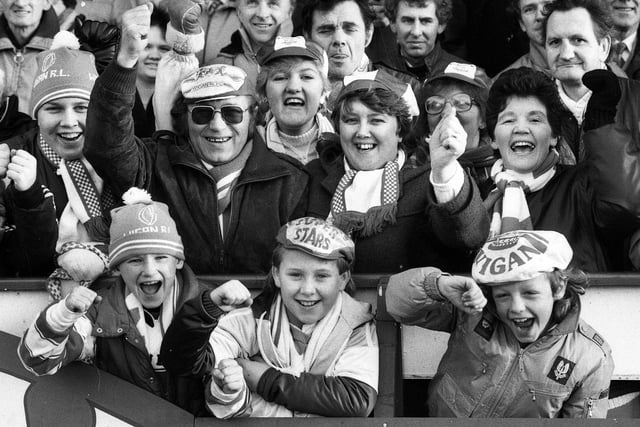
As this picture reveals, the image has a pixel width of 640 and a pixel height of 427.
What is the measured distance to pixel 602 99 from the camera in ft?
21.9

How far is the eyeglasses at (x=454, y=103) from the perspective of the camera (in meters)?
7.80

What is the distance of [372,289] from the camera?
6.67 m

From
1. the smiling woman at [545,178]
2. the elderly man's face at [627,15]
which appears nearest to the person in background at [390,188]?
the smiling woman at [545,178]

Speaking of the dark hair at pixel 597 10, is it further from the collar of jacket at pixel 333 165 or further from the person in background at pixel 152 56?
the person in background at pixel 152 56

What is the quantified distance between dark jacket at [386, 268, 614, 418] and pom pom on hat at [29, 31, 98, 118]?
181 centimetres

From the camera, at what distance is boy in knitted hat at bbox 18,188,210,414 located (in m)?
6.51

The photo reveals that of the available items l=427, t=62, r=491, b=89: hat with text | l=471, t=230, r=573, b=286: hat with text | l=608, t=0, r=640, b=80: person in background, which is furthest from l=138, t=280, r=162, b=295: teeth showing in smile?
l=608, t=0, r=640, b=80: person in background

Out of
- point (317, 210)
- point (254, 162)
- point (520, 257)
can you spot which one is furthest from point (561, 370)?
point (254, 162)

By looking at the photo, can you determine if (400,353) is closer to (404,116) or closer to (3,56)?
(404,116)

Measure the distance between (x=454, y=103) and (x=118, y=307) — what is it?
205 cm

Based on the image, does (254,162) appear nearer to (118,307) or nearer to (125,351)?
(118,307)

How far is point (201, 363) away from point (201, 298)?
0.29m

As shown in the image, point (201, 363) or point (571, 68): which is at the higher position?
point (571, 68)

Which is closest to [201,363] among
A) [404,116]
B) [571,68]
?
[404,116]
